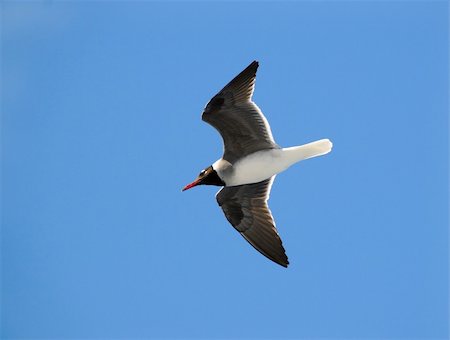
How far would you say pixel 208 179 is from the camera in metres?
11.2

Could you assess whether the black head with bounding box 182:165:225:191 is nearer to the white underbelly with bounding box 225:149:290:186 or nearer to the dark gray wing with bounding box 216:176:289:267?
the white underbelly with bounding box 225:149:290:186

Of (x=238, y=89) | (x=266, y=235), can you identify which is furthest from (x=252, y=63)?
(x=266, y=235)

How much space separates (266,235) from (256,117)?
147 centimetres

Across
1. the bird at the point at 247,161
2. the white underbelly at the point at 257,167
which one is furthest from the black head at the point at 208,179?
the white underbelly at the point at 257,167

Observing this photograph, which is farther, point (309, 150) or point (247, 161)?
point (247, 161)

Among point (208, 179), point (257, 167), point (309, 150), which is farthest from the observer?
point (208, 179)

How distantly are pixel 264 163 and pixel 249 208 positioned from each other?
771 millimetres

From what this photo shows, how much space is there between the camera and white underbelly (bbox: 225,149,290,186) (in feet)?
35.8

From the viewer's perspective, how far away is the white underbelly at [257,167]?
35.8 feet

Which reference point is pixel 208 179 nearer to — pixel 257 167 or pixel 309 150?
pixel 257 167

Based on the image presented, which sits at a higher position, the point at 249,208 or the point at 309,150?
the point at 309,150

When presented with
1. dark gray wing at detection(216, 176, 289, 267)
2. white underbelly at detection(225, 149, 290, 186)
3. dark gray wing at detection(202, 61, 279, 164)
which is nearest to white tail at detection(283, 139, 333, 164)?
white underbelly at detection(225, 149, 290, 186)

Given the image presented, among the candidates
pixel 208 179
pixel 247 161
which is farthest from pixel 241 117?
pixel 208 179

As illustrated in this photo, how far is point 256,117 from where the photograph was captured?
1088 centimetres
